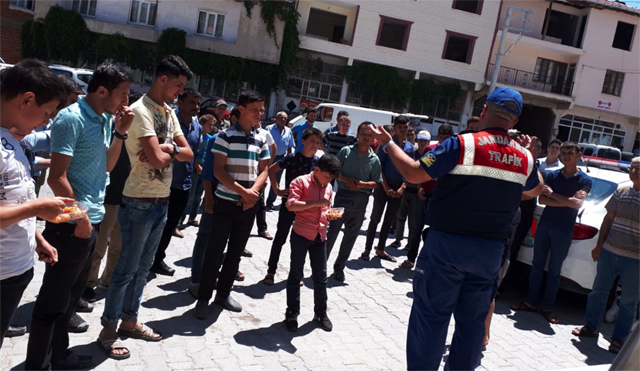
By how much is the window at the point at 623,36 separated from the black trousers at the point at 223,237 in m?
34.8

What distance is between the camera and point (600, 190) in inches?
268

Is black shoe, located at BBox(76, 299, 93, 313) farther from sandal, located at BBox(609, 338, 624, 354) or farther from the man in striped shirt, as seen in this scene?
sandal, located at BBox(609, 338, 624, 354)

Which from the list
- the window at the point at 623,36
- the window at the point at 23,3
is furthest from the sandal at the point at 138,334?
the window at the point at 623,36

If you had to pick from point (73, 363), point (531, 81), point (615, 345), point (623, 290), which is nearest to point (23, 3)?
point (531, 81)

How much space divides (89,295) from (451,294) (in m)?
3.35

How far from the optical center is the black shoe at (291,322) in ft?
16.4

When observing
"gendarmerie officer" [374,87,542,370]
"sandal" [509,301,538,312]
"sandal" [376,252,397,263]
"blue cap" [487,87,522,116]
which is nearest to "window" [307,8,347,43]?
"sandal" [376,252,397,263]

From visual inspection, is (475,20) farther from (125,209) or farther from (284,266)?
(125,209)

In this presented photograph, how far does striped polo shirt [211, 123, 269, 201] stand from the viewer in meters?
4.87

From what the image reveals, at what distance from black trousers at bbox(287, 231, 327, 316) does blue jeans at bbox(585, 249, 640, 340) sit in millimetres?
3202

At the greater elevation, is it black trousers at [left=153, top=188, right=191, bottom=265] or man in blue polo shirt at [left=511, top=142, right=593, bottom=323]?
man in blue polo shirt at [left=511, top=142, right=593, bottom=323]

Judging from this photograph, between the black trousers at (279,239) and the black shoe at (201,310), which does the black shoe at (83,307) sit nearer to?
the black shoe at (201,310)

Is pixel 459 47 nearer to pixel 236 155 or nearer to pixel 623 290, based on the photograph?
pixel 623 290

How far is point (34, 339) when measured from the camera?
128 inches
